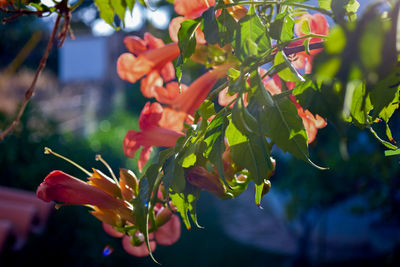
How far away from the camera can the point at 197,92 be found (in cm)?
64

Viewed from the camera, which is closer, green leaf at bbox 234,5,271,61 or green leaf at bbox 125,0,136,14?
green leaf at bbox 234,5,271,61

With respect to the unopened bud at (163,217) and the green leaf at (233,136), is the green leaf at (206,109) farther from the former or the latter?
the unopened bud at (163,217)

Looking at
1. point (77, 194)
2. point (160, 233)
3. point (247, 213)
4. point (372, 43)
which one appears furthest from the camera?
point (247, 213)

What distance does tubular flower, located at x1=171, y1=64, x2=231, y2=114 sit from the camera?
63cm

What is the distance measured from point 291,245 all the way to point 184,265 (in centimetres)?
183

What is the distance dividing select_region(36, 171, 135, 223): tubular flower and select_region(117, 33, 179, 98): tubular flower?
0.66ft

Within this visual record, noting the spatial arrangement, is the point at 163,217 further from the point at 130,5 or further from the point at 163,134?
the point at 130,5

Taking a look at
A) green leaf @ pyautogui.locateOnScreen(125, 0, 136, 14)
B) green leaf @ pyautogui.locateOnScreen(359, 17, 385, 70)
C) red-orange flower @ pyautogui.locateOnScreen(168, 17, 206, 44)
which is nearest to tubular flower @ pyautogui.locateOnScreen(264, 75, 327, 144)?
red-orange flower @ pyautogui.locateOnScreen(168, 17, 206, 44)

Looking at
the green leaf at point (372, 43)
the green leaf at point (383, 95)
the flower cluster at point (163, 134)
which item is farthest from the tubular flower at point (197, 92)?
the green leaf at point (372, 43)

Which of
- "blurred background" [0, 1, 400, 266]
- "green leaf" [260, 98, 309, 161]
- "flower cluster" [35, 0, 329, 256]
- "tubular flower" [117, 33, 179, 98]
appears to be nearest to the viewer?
"green leaf" [260, 98, 309, 161]

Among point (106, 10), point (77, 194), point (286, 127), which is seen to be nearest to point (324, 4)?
point (286, 127)

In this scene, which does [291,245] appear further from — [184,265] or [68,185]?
[68,185]

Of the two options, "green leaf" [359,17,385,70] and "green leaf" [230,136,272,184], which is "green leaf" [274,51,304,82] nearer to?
"green leaf" [230,136,272,184]

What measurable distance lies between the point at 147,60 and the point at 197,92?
117 mm
